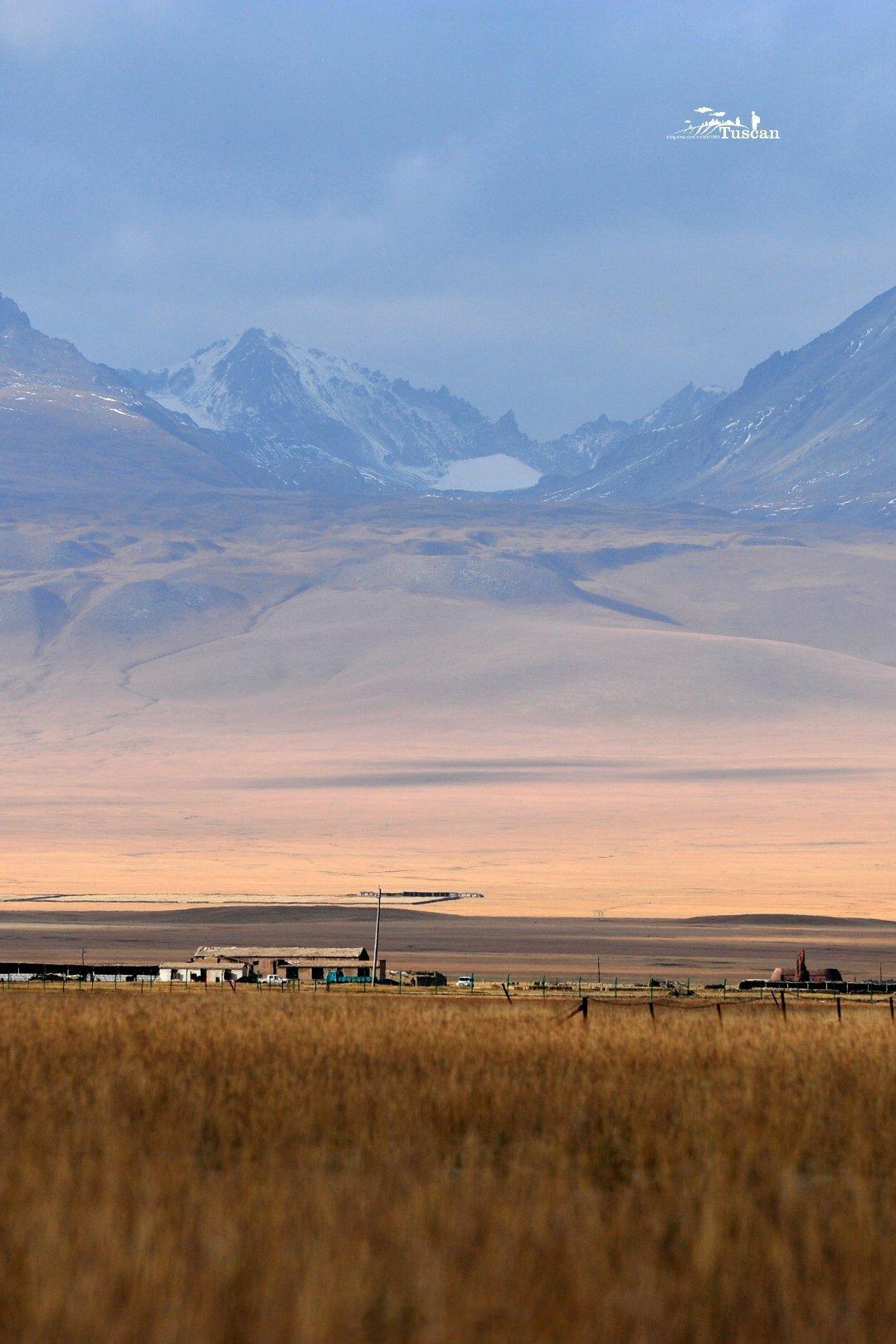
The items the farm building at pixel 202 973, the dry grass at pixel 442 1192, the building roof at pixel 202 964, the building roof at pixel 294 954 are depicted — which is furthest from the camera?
the building roof at pixel 294 954

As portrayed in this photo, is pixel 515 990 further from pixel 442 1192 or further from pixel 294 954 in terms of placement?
pixel 442 1192

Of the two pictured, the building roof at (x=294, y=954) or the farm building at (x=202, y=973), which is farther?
the building roof at (x=294, y=954)

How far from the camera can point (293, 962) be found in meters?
56.8

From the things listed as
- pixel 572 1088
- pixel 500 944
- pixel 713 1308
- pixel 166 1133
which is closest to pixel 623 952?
pixel 500 944

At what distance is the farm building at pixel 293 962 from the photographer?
53.9 m

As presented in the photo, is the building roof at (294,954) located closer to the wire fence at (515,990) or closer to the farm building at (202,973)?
the farm building at (202,973)

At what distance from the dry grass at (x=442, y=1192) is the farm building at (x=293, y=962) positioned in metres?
31.1

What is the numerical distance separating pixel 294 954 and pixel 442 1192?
4676cm

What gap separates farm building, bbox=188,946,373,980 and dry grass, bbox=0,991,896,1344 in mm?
31144

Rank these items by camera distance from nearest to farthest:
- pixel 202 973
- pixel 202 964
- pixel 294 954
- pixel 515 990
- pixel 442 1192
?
pixel 442 1192 < pixel 515 990 < pixel 202 973 < pixel 202 964 < pixel 294 954

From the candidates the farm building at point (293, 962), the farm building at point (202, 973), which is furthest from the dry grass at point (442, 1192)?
the farm building at point (293, 962)

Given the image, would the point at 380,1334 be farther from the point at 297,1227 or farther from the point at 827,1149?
the point at 827,1149

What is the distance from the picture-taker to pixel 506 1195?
11.4m

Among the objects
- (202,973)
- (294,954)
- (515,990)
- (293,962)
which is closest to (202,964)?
(293,962)
